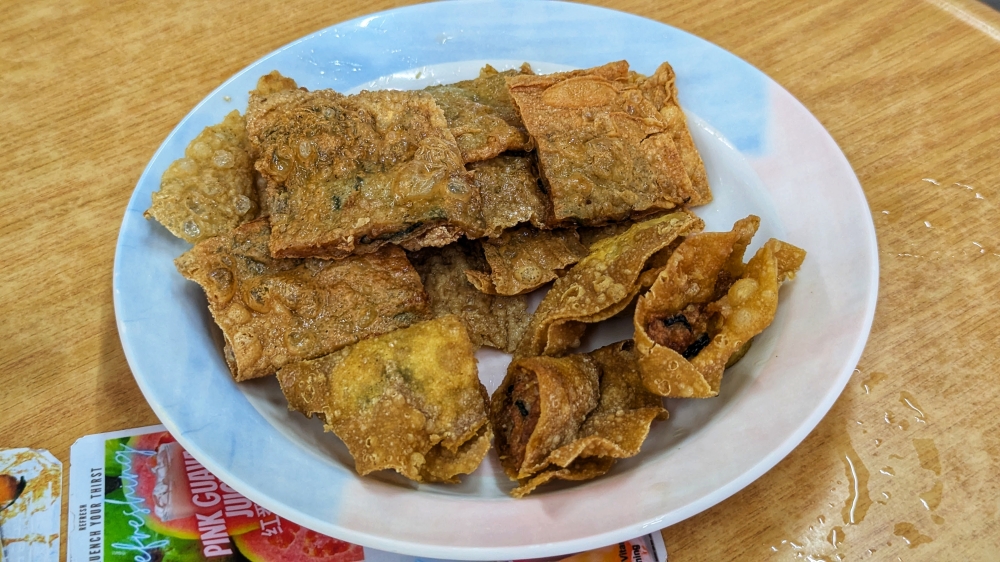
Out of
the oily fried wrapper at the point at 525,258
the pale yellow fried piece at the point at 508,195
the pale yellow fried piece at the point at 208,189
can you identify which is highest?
the pale yellow fried piece at the point at 208,189

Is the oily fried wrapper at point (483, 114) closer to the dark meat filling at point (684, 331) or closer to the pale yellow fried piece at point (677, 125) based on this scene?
the pale yellow fried piece at point (677, 125)

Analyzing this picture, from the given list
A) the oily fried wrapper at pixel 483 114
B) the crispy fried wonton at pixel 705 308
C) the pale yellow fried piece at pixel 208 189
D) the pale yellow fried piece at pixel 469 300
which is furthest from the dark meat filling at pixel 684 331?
the pale yellow fried piece at pixel 208 189

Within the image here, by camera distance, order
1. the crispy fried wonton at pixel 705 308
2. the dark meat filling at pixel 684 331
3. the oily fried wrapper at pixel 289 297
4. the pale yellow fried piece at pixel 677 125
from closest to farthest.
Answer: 1. the crispy fried wonton at pixel 705 308
2. the dark meat filling at pixel 684 331
3. the oily fried wrapper at pixel 289 297
4. the pale yellow fried piece at pixel 677 125

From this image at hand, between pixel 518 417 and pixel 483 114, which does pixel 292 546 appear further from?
pixel 483 114

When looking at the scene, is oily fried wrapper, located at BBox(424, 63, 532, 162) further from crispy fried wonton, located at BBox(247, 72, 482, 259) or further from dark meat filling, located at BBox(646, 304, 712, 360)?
dark meat filling, located at BBox(646, 304, 712, 360)

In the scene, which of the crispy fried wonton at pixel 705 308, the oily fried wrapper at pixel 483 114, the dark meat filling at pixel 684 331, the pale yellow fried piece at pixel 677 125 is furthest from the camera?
the pale yellow fried piece at pixel 677 125

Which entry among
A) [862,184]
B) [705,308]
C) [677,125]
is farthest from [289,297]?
[862,184]
